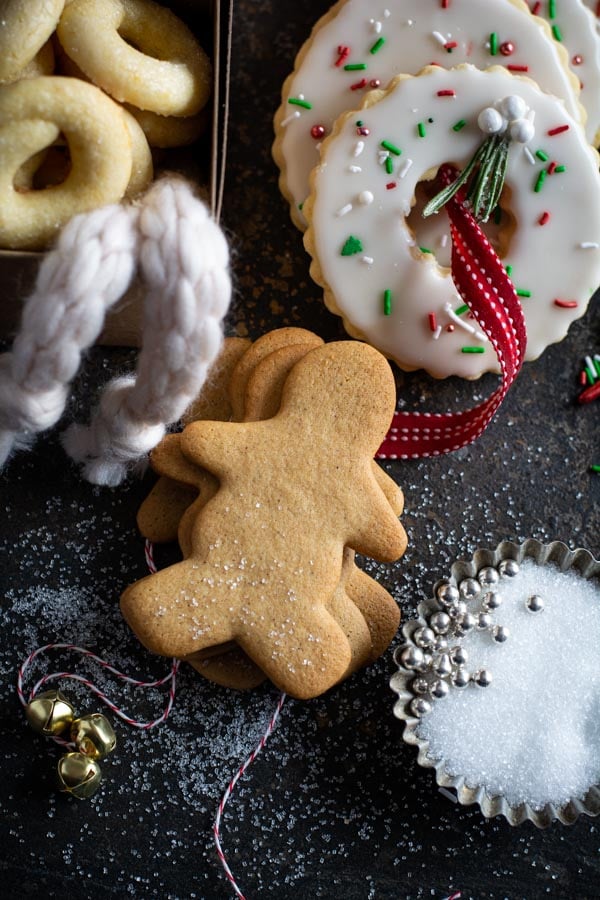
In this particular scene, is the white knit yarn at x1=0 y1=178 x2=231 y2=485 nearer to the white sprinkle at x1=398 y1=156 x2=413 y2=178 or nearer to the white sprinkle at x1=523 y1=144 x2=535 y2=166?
the white sprinkle at x1=398 y1=156 x2=413 y2=178

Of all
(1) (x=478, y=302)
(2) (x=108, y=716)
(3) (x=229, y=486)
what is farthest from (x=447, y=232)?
(2) (x=108, y=716)

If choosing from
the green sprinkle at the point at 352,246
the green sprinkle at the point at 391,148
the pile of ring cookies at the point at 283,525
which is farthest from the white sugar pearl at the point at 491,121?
the pile of ring cookies at the point at 283,525

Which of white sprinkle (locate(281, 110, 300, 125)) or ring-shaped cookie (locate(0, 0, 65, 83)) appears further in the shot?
white sprinkle (locate(281, 110, 300, 125))

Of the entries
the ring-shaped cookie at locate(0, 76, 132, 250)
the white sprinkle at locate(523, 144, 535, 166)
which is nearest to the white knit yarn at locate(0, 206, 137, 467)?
the ring-shaped cookie at locate(0, 76, 132, 250)

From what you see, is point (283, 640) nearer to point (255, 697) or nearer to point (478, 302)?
point (255, 697)

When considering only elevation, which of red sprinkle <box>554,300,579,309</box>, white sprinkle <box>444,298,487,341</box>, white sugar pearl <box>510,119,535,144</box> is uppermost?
white sugar pearl <box>510,119,535,144</box>

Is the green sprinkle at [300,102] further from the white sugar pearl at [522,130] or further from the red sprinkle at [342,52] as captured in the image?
the white sugar pearl at [522,130]

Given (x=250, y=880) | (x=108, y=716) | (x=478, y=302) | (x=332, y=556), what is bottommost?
(x=250, y=880)
